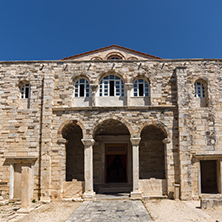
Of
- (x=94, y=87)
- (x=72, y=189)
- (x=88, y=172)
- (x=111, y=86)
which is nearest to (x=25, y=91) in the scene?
(x=94, y=87)

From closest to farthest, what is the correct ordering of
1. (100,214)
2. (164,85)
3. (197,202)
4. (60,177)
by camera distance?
1. (100,214)
2. (197,202)
3. (60,177)
4. (164,85)

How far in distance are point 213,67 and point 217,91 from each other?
1.33m

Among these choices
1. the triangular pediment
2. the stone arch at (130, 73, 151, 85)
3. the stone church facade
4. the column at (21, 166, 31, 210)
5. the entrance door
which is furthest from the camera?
the triangular pediment

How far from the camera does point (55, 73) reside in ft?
41.8

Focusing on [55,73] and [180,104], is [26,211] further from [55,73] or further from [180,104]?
[180,104]

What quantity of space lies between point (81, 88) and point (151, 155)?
5.97 metres

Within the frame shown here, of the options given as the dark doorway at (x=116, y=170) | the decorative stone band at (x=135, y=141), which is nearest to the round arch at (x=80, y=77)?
the decorative stone band at (x=135, y=141)

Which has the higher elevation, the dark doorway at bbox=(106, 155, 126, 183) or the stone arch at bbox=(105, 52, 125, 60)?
the stone arch at bbox=(105, 52, 125, 60)

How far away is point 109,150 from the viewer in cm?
1486

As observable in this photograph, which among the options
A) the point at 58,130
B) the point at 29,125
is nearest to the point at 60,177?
the point at 58,130

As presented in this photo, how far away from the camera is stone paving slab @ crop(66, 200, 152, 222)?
8.54 m

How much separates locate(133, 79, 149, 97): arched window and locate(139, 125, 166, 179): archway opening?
8.61ft

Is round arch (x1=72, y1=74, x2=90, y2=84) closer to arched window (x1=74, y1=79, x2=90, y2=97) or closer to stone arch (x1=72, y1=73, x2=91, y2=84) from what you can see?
stone arch (x1=72, y1=73, x2=91, y2=84)

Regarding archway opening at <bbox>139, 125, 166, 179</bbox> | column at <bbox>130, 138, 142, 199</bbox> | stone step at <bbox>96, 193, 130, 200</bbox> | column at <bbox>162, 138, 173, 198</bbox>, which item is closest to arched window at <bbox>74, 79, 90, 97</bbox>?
column at <bbox>130, 138, 142, 199</bbox>
